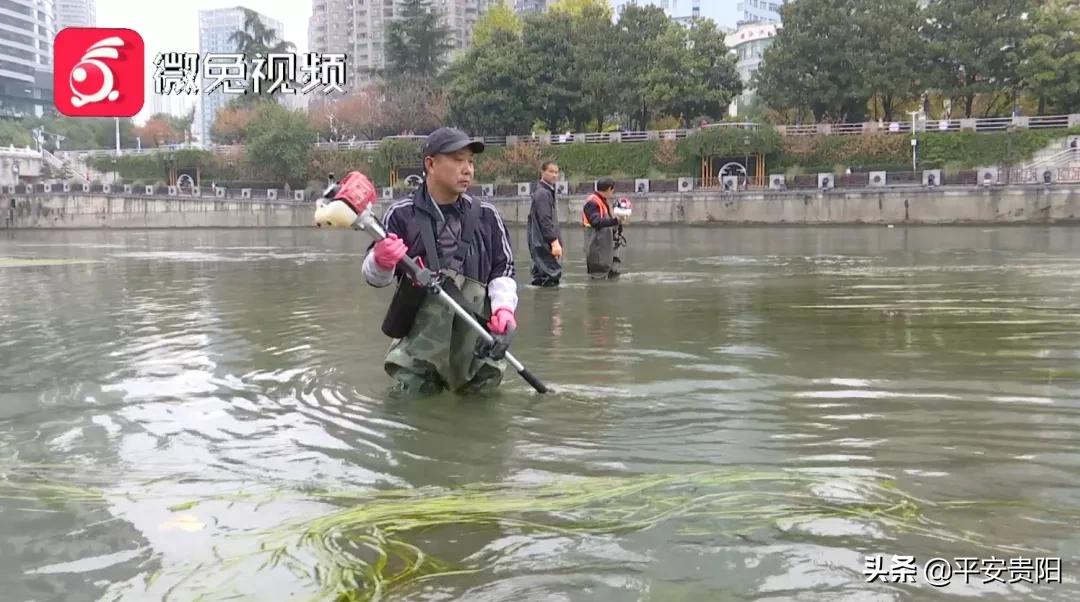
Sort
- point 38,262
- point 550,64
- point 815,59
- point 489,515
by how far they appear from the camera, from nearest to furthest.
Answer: point 489,515, point 38,262, point 815,59, point 550,64

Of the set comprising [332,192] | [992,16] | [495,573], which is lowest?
[495,573]

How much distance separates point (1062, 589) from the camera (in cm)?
282

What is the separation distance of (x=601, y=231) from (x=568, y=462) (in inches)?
359

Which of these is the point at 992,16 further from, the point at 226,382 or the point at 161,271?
the point at 226,382

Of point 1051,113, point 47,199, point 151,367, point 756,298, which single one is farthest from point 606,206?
point 47,199

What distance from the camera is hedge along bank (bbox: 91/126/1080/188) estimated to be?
140 feet

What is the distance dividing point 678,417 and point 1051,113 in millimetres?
47531

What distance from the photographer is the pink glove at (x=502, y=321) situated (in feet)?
17.2

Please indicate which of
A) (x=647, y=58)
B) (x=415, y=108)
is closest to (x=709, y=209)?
(x=647, y=58)

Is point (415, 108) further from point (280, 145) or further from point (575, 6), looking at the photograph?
point (575, 6)

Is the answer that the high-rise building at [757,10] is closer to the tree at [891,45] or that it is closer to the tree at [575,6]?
the tree at [575,6]

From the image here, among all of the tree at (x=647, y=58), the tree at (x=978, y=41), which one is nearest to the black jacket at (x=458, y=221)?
the tree at (x=978, y=41)

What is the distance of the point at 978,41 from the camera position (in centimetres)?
4353

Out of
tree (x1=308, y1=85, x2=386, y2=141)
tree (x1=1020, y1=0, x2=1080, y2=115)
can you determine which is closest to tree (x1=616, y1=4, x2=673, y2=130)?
tree (x1=1020, y1=0, x2=1080, y2=115)
